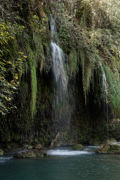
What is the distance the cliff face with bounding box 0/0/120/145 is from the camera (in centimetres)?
612

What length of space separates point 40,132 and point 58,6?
4.13 m

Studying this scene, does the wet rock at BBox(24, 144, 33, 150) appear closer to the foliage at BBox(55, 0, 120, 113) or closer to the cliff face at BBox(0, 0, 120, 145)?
the cliff face at BBox(0, 0, 120, 145)

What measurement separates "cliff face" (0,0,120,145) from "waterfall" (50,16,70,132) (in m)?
0.16

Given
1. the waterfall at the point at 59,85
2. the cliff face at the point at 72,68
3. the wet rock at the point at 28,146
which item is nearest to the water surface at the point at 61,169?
the cliff face at the point at 72,68

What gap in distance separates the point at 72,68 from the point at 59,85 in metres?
0.65

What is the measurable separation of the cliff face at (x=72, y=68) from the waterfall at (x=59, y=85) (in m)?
0.16

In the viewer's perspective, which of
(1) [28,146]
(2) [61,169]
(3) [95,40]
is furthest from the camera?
(3) [95,40]

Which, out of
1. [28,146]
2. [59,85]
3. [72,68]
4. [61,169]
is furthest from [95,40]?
[61,169]

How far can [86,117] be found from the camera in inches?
349

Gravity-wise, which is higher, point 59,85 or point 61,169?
point 59,85

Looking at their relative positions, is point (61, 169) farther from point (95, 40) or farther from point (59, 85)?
point (95, 40)

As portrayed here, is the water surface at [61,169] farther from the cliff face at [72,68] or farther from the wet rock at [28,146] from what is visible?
the wet rock at [28,146]

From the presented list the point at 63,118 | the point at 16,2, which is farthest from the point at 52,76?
the point at 16,2

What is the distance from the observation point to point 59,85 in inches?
275
